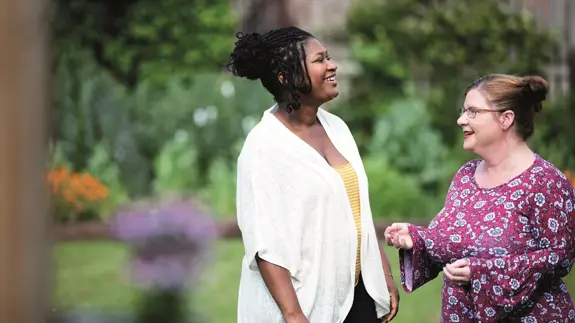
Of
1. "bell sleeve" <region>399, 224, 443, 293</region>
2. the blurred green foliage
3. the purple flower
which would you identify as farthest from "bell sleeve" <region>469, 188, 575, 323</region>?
the blurred green foliage

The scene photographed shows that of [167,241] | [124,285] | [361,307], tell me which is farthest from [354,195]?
[124,285]

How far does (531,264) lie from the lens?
7.97 ft

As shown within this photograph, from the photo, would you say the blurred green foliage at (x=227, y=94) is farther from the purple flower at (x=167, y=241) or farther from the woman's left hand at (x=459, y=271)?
the woman's left hand at (x=459, y=271)

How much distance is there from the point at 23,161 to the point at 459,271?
165 centimetres

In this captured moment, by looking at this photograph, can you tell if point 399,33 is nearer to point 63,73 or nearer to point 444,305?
point 63,73

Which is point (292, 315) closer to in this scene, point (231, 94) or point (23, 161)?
point (23, 161)

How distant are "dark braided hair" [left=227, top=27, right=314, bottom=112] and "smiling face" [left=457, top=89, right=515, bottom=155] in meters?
0.44

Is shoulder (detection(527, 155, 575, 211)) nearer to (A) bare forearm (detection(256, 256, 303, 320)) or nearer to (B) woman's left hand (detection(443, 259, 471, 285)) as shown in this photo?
(B) woman's left hand (detection(443, 259, 471, 285))

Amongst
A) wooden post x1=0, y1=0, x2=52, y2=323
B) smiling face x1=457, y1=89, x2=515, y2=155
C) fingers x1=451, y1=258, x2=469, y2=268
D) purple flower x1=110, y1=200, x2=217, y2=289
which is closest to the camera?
wooden post x1=0, y1=0, x2=52, y2=323

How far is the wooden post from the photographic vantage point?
94cm

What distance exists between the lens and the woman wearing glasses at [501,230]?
2455 millimetres

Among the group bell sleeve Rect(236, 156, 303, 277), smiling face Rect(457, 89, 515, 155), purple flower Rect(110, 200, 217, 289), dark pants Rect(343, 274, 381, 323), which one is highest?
smiling face Rect(457, 89, 515, 155)

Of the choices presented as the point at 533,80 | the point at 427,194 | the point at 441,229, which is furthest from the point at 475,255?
the point at 427,194

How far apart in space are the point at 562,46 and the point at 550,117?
55 cm
